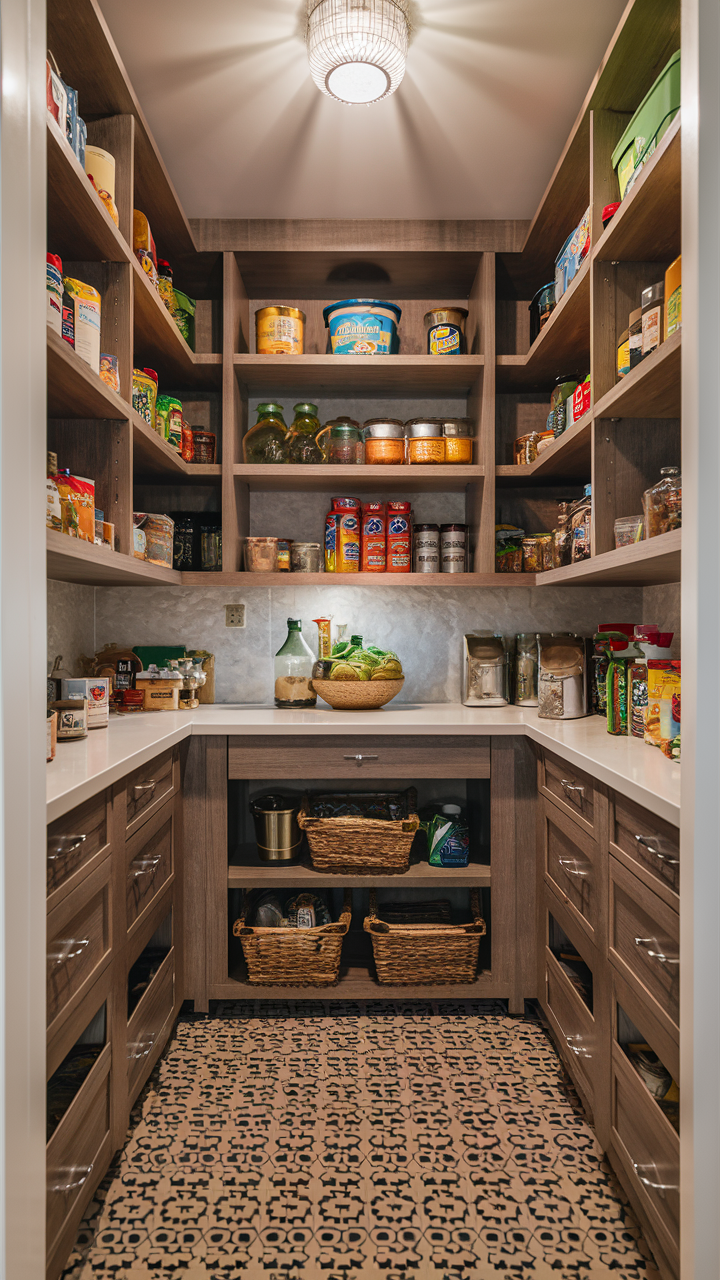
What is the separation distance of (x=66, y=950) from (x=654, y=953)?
98cm

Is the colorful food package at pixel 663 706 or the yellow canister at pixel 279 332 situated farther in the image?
the yellow canister at pixel 279 332

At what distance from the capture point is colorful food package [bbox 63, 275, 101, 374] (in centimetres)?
164

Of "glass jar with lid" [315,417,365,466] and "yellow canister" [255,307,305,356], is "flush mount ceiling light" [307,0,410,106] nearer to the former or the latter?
"yellow canister" [255,307,305,356]

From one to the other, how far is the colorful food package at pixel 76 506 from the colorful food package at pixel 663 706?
131cm

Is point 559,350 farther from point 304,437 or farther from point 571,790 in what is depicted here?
point 571,790

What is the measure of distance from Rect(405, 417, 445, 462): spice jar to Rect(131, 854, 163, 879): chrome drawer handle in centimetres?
153

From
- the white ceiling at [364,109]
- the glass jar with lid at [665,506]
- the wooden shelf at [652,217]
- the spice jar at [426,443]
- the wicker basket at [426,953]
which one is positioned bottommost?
the wicker basket at [426,953]

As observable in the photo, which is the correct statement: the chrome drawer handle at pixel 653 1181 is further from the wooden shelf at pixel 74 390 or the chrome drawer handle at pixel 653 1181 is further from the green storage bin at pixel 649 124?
the green storage bin at pixel 649 124

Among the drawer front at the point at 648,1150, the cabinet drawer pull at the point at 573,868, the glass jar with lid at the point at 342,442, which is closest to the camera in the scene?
the drawer front at the point at 648,1150

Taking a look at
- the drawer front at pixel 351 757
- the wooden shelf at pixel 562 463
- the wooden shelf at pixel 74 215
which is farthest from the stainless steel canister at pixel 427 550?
the wooden shelf at pixel 74 215

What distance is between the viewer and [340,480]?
2520mm

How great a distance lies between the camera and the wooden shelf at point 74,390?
1412 millimetres
